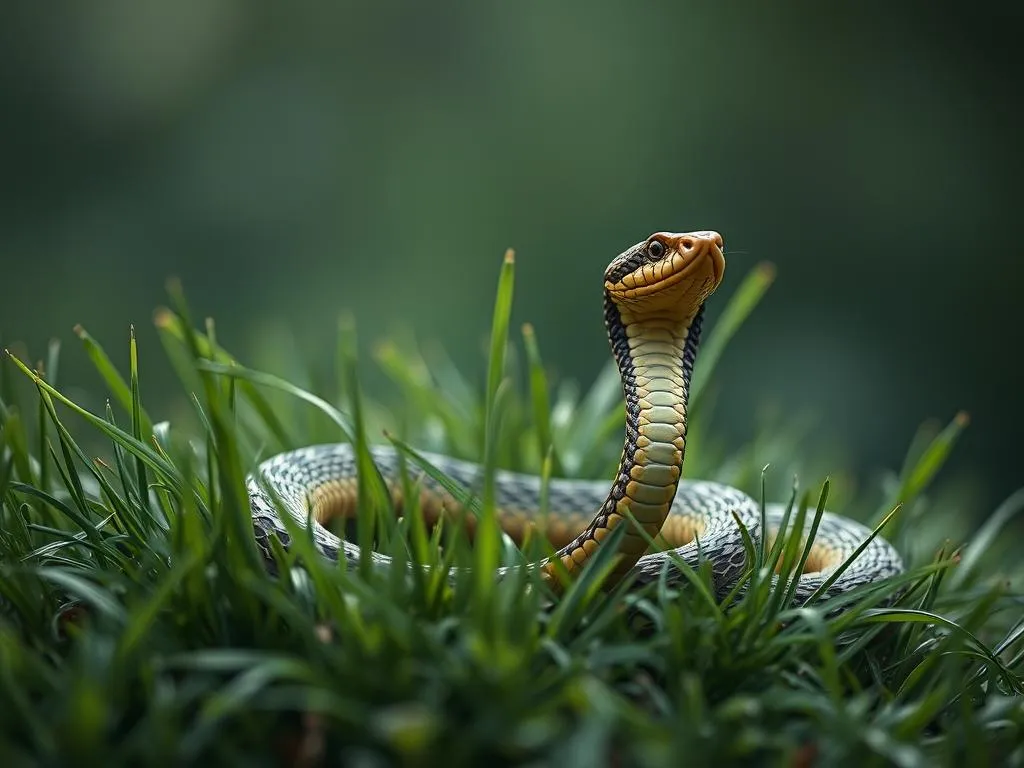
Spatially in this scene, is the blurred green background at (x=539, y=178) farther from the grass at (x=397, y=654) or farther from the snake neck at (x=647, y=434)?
the grass at (x=397, y=654)

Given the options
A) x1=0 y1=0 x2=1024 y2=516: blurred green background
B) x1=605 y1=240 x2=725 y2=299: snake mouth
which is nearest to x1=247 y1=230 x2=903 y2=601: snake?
x1=605 y1=240 x2=725 y2=299: snake mouth

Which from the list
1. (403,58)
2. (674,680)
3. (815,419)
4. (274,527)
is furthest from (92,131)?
(674,680)

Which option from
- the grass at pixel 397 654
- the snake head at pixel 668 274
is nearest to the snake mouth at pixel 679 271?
the snake head at pixel 668 274

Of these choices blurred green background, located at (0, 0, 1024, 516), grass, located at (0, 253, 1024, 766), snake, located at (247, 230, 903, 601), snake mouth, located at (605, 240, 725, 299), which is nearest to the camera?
grass, located at (0, 253, 1024, 766)

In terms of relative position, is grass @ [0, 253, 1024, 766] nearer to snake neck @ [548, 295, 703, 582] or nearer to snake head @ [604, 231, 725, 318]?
snake neck @ [548, 295, 703, 582]

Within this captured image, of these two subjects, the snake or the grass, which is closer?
the grass

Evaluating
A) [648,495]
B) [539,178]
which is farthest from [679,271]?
[539,178]

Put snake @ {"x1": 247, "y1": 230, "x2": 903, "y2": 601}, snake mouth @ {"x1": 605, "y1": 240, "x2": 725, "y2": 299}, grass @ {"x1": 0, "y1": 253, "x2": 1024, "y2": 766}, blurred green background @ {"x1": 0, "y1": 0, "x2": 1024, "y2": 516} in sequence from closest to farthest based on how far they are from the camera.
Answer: grass @ {"x1": 0, "y1": 253, "x2": 1024, "y2": 766}, snake @ {"x1": 247, "y1": 230, "x2": 903, "y2": 601}, snake mouth @ {"x1": 605, "y1": 240, "x2": 725, "y2": 299}, blurred green background @ {"x1": 0, "y1": 0, "x2": 1024, "y2": 516}

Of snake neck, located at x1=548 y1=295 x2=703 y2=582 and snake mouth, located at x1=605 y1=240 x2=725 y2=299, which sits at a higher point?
snake mouth, located at x1=605 y1=240 x2=725 y2=299
